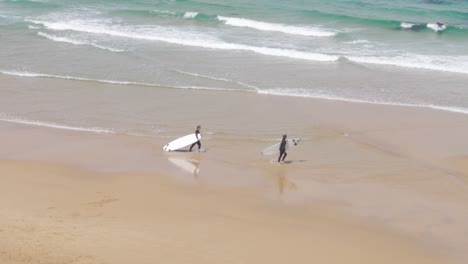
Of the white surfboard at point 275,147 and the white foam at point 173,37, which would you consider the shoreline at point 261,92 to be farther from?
the white foam at point 173,37

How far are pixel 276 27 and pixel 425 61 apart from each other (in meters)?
9.85

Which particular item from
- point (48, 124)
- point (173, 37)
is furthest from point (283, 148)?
point (173, 37)

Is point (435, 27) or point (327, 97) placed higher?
point (435, 27)

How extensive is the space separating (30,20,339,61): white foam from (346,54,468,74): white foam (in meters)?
1.77

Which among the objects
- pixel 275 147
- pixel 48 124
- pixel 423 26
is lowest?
pixel 48 124

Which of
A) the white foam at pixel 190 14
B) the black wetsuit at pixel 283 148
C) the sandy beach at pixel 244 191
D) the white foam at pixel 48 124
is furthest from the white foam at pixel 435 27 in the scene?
the white foam at pixel 48 124

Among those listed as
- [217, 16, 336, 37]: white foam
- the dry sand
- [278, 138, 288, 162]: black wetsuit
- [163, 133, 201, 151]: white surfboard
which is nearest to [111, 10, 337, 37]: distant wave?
[217, 16, 336, 37]: white foam

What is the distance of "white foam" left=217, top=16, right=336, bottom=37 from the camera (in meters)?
34.6

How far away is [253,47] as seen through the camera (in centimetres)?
3078

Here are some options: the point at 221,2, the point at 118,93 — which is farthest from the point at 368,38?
the point at 118,93

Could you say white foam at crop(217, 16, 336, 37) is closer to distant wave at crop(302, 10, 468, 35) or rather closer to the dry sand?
distant wave at crop(302, 10, 468, 35)

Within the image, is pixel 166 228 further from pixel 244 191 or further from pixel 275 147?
pixel 275 147

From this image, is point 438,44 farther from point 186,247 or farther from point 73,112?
point 186,247

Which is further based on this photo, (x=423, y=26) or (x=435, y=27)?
(x=423, y=26)
